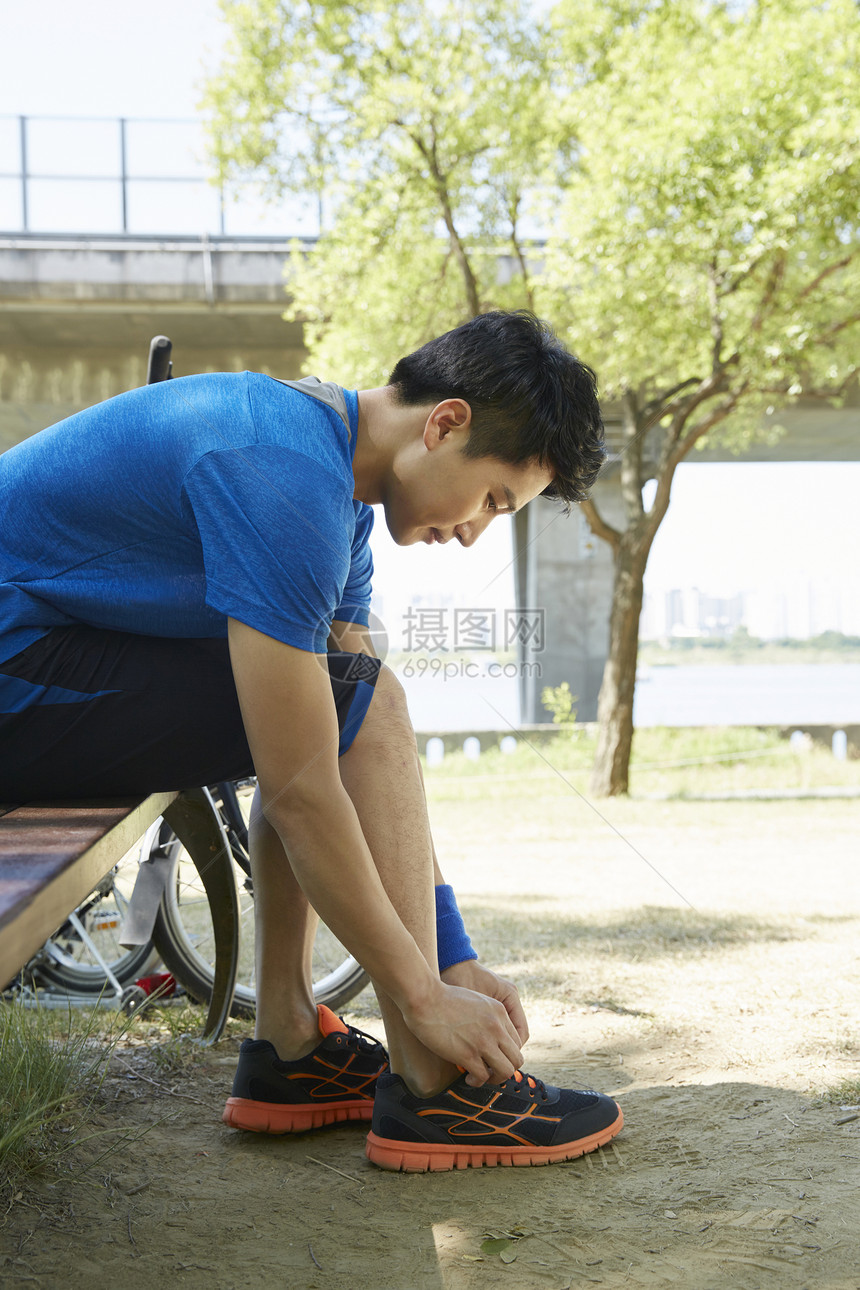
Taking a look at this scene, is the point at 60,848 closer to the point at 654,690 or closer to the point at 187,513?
the point at 187,513

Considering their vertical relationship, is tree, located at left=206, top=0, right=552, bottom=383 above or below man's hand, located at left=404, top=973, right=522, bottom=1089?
above

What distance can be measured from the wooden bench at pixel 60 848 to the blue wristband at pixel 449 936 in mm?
391

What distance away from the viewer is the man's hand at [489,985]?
1.30 metres

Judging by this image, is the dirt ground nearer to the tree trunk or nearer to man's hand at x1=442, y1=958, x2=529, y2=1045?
man's hand at x1=442, y1=958, x2=529, y2=1045

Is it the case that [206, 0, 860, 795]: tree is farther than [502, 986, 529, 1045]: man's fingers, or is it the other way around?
[206, 0, 860, 795]: tree

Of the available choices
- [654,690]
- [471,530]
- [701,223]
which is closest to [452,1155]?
[471,530]

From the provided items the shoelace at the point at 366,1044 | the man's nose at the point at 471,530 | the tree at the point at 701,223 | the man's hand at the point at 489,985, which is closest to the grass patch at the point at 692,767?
the tree at the point at 701,223

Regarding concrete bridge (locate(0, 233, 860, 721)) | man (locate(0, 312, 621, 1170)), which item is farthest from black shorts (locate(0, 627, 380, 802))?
concrete bridge (locate(0, 233, 860, 721))

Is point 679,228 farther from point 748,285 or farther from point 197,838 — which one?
point 197,838

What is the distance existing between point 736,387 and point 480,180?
80.2 inches

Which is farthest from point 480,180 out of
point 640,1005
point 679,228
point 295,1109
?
point 295,1109

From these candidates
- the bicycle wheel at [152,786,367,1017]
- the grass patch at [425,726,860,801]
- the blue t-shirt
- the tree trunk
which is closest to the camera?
the blue t-shirt

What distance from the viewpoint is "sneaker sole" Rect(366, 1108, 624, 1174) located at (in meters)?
1.21

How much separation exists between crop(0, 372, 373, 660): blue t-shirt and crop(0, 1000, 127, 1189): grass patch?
1.94 ft
